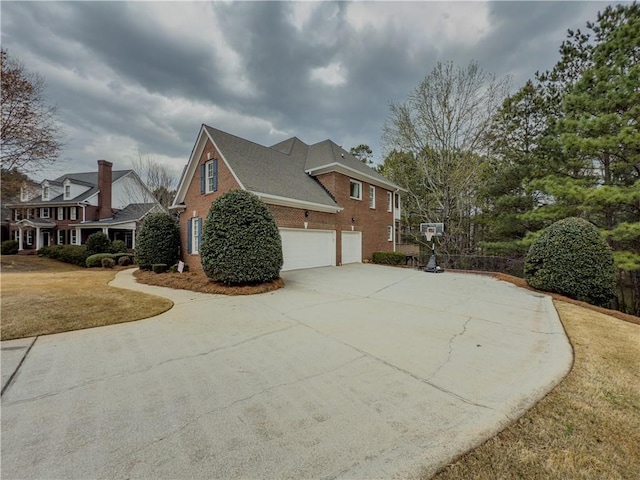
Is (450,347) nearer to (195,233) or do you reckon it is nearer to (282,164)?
(195,233)

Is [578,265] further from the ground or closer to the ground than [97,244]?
closer to the ground

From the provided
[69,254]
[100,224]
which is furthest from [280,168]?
[100,224]

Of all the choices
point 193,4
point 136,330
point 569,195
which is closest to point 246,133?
point 193,4

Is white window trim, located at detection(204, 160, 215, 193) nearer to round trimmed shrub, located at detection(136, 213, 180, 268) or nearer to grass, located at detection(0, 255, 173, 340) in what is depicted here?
round trimmed shrub, located at detection(136, 213, 180, 268)

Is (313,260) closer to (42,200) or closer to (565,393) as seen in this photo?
(565,393)

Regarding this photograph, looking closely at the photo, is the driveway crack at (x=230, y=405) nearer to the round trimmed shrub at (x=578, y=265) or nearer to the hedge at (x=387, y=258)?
the round trimmed shrub at (x=578, y=265)

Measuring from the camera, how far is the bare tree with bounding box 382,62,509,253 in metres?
16.1

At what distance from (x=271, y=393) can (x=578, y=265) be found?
10.0 meters

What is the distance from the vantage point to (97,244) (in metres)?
19.4

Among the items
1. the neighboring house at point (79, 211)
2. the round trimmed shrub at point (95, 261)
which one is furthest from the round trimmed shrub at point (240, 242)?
the neighboring house at point (79, 211)

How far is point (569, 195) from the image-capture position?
11.7m

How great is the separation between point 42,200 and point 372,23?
3366 centimetres

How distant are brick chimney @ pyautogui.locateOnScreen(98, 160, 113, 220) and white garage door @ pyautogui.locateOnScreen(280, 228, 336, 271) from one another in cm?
2241

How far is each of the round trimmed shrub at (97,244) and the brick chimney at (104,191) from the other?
288 inches
